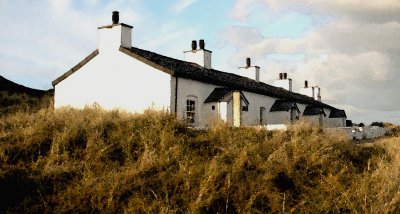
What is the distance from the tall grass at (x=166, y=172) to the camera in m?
7.55

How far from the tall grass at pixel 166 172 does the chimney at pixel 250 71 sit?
730 inches

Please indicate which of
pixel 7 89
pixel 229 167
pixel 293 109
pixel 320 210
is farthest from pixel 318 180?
pixel 7 89

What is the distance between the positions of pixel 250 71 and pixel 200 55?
6831mm

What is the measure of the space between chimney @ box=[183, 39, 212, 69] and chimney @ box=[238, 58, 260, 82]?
605 cm

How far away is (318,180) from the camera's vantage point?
29.4 feet

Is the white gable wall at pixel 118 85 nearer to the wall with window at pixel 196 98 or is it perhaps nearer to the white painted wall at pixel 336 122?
the wall with window at pixel 196 98

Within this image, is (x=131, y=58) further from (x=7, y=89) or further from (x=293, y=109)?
(x=7, y=89)

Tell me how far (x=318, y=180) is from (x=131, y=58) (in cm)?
1189

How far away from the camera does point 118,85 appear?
18.9 m

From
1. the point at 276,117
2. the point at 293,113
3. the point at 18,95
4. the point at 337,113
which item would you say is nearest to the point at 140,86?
the point at 276,117

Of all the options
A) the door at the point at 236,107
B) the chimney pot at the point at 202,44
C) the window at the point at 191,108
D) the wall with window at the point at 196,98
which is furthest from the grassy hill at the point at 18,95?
the door at the point at 236,107

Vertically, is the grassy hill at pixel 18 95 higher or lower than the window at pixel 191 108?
higher

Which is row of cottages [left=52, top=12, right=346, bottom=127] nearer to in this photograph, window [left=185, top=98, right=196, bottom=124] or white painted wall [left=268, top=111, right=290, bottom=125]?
window [left=185, top=98, right=196, bottom=124]

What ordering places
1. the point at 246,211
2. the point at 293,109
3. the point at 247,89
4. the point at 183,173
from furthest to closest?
the point at 293,109
the point at 247,89
the point at 183,173
the point at 246,211
